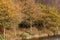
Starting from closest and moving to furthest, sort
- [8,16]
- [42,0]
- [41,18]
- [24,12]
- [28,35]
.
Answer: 1. [8,16]
2. [28,35]
3. [24,12]
4. [41,18]
5. [42,0]

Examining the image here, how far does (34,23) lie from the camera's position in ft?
211

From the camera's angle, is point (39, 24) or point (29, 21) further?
point (39, 24)

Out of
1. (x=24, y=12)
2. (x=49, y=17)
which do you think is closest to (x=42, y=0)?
(x=49, y=17)

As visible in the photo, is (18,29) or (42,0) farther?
(42,0)

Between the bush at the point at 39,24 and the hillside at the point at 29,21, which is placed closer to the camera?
the hillside at the point at 29,21

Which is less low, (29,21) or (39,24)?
(29,21)

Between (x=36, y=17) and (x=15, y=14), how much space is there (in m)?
13.9

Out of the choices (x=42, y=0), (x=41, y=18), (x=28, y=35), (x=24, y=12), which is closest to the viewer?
(x=28, y=35)

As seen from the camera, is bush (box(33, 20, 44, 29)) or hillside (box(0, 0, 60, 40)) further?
bush (box(33, 20, 44, 29))

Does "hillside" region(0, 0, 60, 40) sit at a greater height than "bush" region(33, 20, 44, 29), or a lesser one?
greater

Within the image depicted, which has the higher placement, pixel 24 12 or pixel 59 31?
pixel 24 12

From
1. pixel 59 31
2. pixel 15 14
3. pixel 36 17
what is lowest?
pixel 59 31

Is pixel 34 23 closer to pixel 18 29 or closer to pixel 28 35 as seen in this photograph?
pixel 18 29

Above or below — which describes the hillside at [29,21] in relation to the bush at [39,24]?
above
